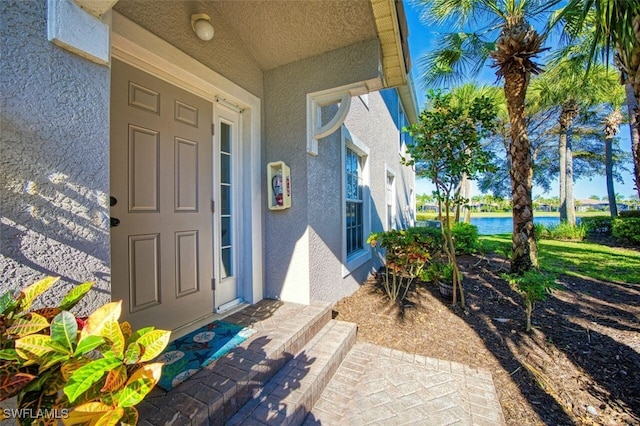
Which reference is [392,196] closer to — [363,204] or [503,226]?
[363,204]

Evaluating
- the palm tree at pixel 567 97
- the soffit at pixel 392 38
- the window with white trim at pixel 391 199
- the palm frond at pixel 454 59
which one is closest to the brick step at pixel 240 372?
the soffit at pixel 392 38

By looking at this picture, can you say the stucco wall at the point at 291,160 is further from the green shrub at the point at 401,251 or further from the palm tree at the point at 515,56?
the palm tree at the point at 515,56

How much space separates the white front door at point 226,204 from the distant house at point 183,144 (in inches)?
0.7

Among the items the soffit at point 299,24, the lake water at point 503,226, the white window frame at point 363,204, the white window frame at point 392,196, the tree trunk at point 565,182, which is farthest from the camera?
the lake water at point 503,226

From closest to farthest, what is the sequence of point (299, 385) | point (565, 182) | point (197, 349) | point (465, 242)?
point (299, 385)
point (197, 349)
point (465, 242)
point (565, 182)

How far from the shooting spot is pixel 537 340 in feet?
10.4

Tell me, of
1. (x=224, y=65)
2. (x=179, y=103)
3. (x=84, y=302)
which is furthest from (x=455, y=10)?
(x=84, y=302)

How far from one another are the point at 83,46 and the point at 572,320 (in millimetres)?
5812

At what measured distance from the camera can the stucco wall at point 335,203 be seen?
3.53 metres

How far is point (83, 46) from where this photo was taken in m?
1.40

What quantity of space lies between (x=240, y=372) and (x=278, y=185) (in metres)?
2.05

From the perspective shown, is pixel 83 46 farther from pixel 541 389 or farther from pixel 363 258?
pixel 363 258

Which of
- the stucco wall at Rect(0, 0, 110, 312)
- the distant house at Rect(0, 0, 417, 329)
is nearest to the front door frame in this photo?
the distant house at Rect(0, 0, 417, 329)

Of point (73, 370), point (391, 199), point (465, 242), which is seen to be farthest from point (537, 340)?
point (465, 242)
